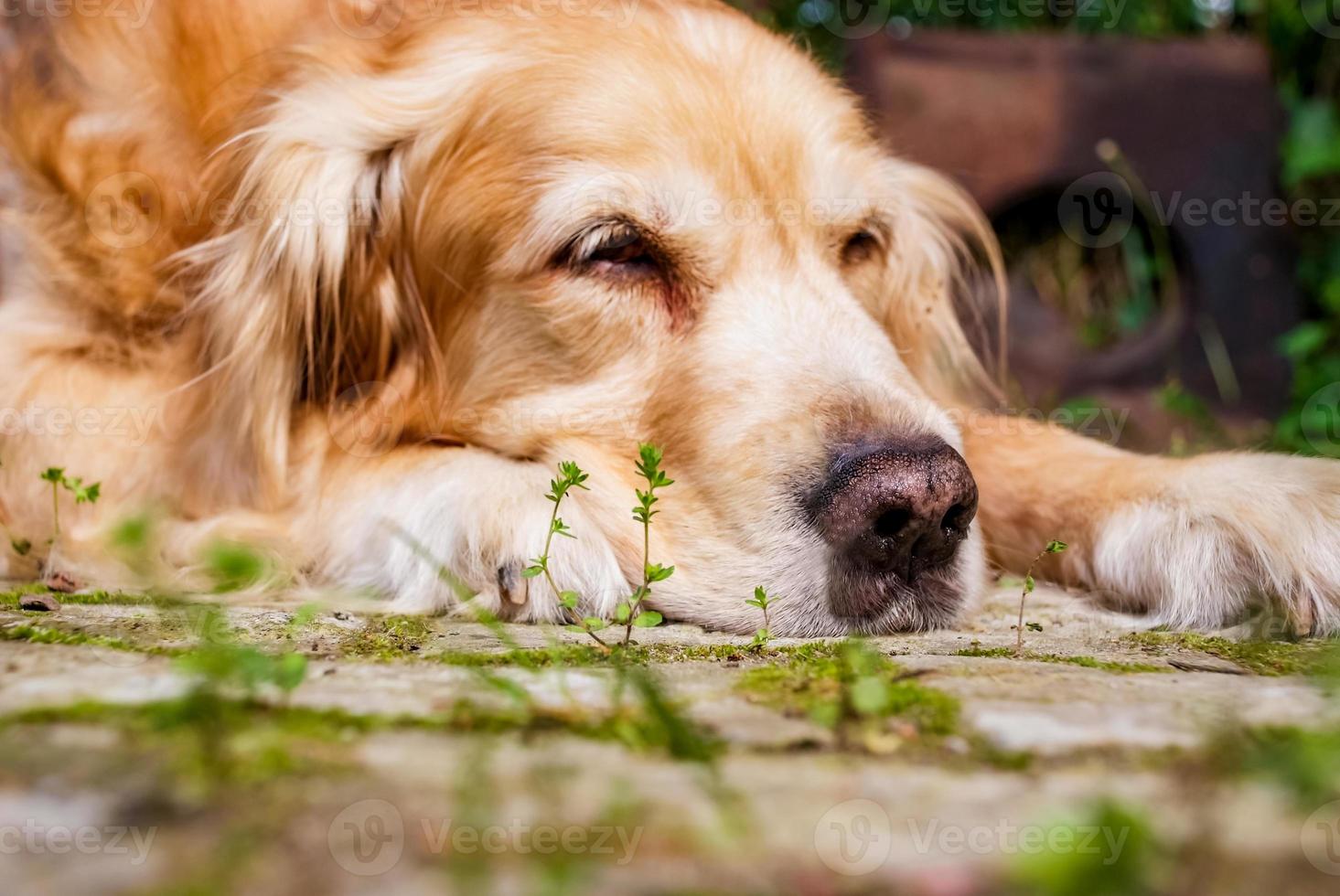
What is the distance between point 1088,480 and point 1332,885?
1881mm

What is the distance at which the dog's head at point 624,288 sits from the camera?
2.30m

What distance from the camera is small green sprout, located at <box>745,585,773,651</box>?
1.95 metres

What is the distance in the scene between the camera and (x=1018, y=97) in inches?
227

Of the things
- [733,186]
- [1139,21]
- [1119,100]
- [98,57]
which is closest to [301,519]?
[733,186]

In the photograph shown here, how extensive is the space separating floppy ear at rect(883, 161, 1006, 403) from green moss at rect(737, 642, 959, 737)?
6.74 ft

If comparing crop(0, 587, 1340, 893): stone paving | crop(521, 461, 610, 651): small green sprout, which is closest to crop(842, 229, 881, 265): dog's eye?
crop(521, 461, 610, 651): small green sprout

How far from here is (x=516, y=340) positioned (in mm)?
2812

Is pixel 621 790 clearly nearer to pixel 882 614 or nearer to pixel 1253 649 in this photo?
pixel 882 614

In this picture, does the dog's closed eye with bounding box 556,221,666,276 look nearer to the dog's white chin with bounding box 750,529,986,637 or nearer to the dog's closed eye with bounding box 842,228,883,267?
the dog's closed eye with bounding box 842,228,883,267

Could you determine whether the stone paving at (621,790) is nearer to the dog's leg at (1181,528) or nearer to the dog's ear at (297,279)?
the dog's leg at (1181,528)

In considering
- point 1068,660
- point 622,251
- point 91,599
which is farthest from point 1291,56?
point 91,599

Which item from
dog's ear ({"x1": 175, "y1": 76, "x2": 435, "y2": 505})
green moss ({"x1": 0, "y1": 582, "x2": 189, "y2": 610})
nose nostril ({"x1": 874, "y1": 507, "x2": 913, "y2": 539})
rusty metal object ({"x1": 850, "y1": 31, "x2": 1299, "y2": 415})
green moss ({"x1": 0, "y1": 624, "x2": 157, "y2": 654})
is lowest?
green moss ({"x1": 0, "y1": 582, "x2": 189, "y2": 610})

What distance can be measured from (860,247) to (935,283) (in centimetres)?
70

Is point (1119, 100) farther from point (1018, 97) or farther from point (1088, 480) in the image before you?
point (1088, 480)
